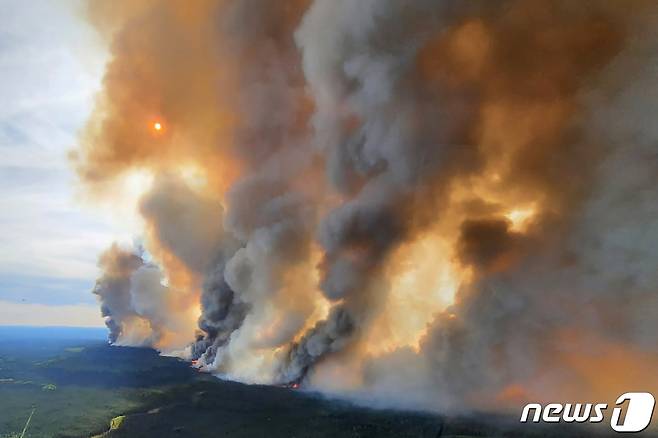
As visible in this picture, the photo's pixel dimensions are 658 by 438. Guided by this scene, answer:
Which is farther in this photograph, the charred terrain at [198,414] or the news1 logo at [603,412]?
the charred terrain at [198,414]

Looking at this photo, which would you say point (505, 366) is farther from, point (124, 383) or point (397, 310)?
point (124, 383)

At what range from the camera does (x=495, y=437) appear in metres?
41.5

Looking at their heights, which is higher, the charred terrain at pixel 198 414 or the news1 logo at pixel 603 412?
the news1 logo at pixel 603 412

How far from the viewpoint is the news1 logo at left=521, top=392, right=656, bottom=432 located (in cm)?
4225

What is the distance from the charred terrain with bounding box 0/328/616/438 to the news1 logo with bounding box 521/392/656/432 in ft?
13.3

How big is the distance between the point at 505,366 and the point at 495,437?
16.2 meters

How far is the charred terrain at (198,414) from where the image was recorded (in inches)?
1807

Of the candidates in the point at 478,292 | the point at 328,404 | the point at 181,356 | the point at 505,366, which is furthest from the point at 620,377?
the point at 181,356

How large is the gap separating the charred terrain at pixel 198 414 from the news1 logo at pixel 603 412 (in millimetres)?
4064

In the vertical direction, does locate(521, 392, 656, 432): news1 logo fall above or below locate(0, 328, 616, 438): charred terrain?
above

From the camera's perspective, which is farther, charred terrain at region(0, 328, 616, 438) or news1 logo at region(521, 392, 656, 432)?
charred terrain at region(0, 328, 616, 438)

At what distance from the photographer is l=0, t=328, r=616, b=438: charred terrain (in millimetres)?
45906

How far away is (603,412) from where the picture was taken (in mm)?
47062

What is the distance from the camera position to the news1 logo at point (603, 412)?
42.2 metres
